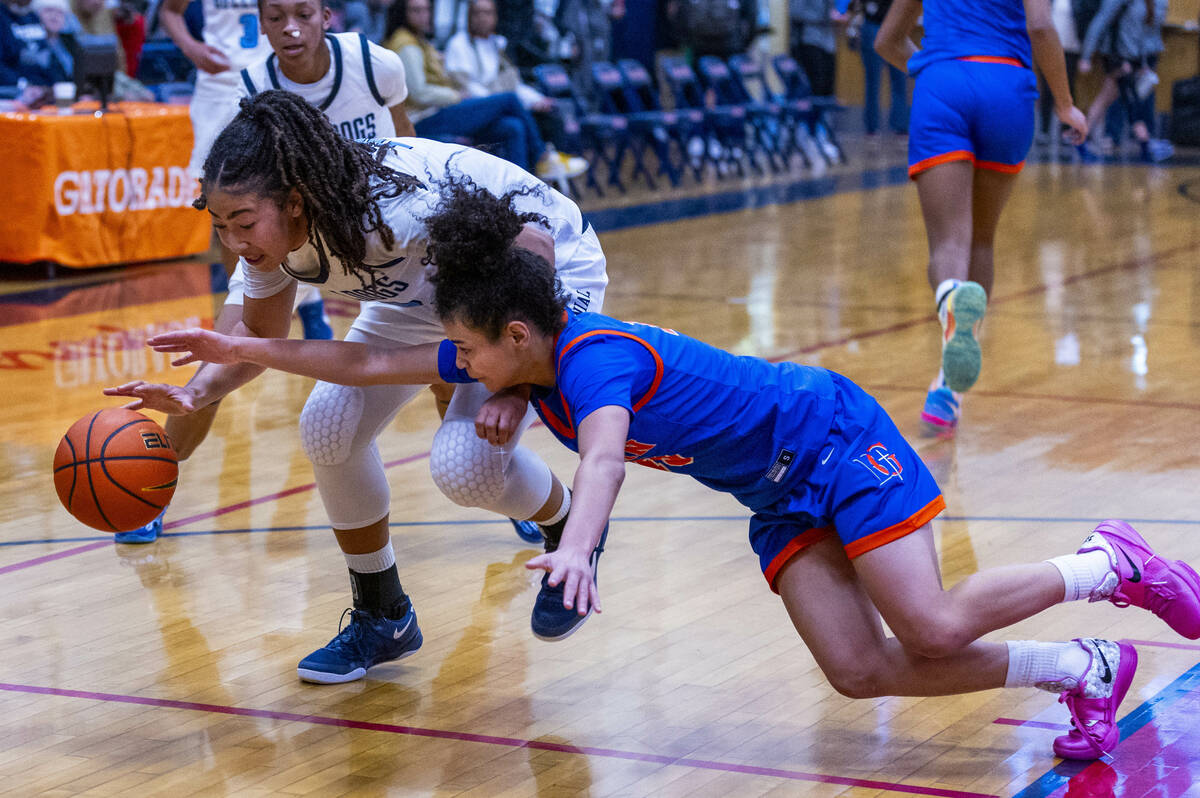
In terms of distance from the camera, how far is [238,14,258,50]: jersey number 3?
6.64 metres

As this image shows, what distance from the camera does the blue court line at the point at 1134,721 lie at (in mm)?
2564

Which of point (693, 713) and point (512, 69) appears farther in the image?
point (512, 69)

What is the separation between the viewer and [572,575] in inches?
83.0

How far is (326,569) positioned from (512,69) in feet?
24.9

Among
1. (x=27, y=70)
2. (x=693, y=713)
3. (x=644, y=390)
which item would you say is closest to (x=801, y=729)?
(x=693, y=713)

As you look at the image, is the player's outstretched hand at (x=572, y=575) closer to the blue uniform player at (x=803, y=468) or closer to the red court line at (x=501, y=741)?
the blue uniform player at (x=803, y=468)

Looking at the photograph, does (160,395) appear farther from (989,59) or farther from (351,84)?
(989,59)

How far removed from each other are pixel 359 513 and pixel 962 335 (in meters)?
2.28

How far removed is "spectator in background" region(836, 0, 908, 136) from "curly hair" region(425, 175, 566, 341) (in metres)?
13.3

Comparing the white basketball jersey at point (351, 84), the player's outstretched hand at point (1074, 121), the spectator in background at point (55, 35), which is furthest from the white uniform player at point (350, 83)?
the spectator in background at point (55, 35)

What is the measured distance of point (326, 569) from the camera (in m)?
3.94

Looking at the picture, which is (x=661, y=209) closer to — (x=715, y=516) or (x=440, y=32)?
(x=440, y=32)

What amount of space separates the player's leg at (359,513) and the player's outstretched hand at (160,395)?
0.89 feet

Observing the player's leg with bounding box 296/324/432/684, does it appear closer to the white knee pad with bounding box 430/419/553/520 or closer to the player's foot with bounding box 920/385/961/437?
the white knee pad with bounding box 430/419/553/520
